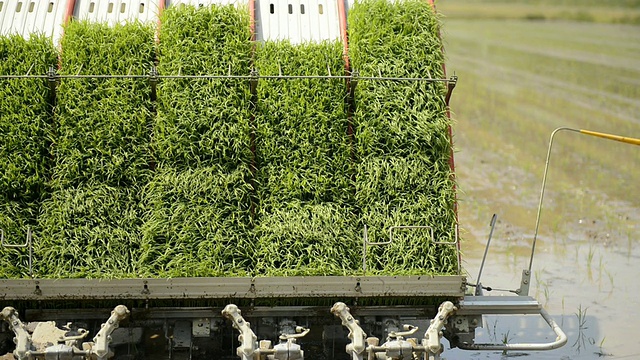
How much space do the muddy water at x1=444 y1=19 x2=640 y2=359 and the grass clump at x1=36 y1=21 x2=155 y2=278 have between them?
2884 mm

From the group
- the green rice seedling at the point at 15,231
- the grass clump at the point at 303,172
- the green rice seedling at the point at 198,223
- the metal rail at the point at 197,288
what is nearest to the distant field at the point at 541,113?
the grass clump at the point at 303,172

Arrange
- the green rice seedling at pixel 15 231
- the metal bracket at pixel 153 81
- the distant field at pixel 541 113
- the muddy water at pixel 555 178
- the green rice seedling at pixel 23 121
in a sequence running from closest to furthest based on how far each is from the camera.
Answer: the green rice seedling at pixel 15 231, the green rice seedling at pixel 23 121, the metal bracket at pixel 153 81, the muddy water at pixel 555 178, the distant field at pixel 541 113

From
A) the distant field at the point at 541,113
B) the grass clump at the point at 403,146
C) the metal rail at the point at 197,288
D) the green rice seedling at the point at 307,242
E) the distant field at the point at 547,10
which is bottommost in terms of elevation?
the metal rail at the point at 197,288

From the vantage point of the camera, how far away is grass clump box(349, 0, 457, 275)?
796 centimetres

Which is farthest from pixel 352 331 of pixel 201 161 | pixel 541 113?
pixel 541 113

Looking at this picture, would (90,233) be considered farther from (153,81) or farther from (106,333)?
(153,81)

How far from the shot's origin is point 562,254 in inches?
522

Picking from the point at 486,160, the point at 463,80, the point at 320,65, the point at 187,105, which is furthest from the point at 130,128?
the point at 463,80

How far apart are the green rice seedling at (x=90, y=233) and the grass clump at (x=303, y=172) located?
0.98m

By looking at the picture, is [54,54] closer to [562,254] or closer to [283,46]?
[283,46]

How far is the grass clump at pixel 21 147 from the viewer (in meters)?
7.89

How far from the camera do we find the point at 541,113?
736 inches

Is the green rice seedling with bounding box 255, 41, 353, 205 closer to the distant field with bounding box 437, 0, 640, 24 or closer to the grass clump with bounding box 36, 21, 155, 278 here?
the grass clump with bounding box 36, 21, 155, 278

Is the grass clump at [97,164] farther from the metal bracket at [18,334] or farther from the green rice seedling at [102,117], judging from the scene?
the metal bracket at [18,334]
